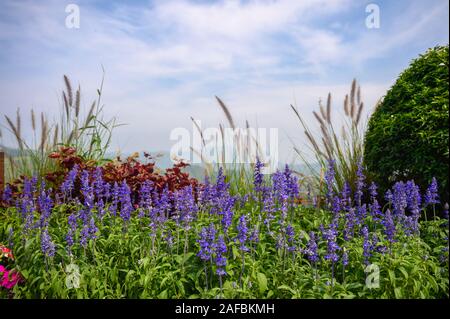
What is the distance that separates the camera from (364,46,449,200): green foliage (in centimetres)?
591

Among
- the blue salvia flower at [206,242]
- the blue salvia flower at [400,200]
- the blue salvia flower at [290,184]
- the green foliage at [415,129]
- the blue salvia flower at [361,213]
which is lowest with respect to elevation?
the blue salvia flower at [206,242]

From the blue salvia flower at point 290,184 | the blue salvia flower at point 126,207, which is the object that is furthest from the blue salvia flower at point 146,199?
the blue salvia flower at point 290,184

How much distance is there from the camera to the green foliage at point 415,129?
591 cm

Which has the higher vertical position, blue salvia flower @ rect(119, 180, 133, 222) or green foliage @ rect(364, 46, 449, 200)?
green foliage @ rect(364, 46, 449, 200)

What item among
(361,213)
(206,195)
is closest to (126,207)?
(206,195)

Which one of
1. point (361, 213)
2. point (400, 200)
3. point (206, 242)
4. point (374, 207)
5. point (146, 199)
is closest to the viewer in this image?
point (206, 242)

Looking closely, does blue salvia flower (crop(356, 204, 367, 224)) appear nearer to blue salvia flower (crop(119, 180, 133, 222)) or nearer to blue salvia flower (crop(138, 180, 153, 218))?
blue salvia flower (crop(138, 180, 153, 218))

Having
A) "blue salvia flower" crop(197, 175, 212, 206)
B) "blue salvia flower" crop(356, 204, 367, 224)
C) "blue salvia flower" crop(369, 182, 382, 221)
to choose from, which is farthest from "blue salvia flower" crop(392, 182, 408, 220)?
"blue salvia flower" crop(197, 175, 212, 206)

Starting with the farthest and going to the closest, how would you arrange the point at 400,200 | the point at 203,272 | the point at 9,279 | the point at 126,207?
the point at 400,200
the point at 126,207
the point at 9,279
the point at 203,272

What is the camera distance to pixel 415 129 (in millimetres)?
6086

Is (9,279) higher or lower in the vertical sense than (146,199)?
lower

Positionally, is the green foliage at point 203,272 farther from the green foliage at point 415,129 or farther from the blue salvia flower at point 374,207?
the green foliage at point 415,129

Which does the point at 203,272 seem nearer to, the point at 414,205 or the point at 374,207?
the point at 374,207
